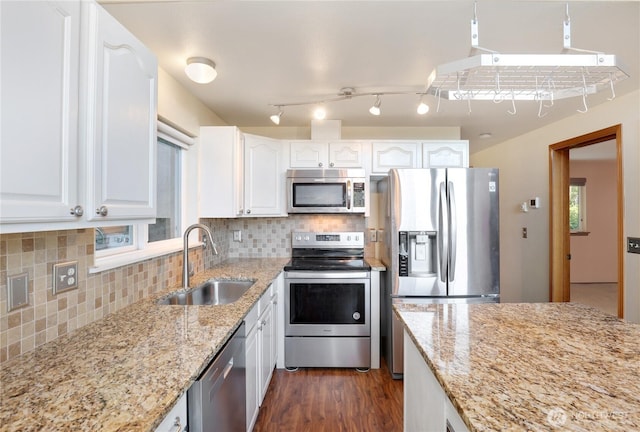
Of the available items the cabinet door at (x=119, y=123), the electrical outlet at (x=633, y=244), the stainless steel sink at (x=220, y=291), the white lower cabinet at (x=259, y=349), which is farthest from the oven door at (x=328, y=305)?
the electrical outlet at (x=633, y=244)

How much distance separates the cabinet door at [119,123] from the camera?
92cm

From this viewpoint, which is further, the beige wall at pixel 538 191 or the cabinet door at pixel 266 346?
the beige wall at pixel 538 191

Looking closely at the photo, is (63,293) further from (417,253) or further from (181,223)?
(417,253)

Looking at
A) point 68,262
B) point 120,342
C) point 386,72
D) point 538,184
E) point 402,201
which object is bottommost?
point 120,342

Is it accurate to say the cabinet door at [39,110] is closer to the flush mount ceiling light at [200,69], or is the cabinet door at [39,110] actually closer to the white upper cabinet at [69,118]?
the white upper cabinet at [69,118]

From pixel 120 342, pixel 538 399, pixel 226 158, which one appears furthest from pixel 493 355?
pixel 226 158

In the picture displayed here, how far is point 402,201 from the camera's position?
2424mm

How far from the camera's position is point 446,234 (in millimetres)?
2387

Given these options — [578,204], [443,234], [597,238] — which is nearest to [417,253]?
[443,234]

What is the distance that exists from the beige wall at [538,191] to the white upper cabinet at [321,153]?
212 centimetres

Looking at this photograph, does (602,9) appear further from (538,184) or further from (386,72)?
(538,184)

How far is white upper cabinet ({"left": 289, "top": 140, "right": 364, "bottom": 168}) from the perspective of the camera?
2.89 meters

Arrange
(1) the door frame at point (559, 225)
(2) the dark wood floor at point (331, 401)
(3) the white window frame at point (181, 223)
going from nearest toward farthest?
(3) the white window frame at point (181, 223), (2) the dark wood floor at point (331, 401), (1) the door frame at point (559, 225)

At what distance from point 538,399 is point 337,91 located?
2114 mm
